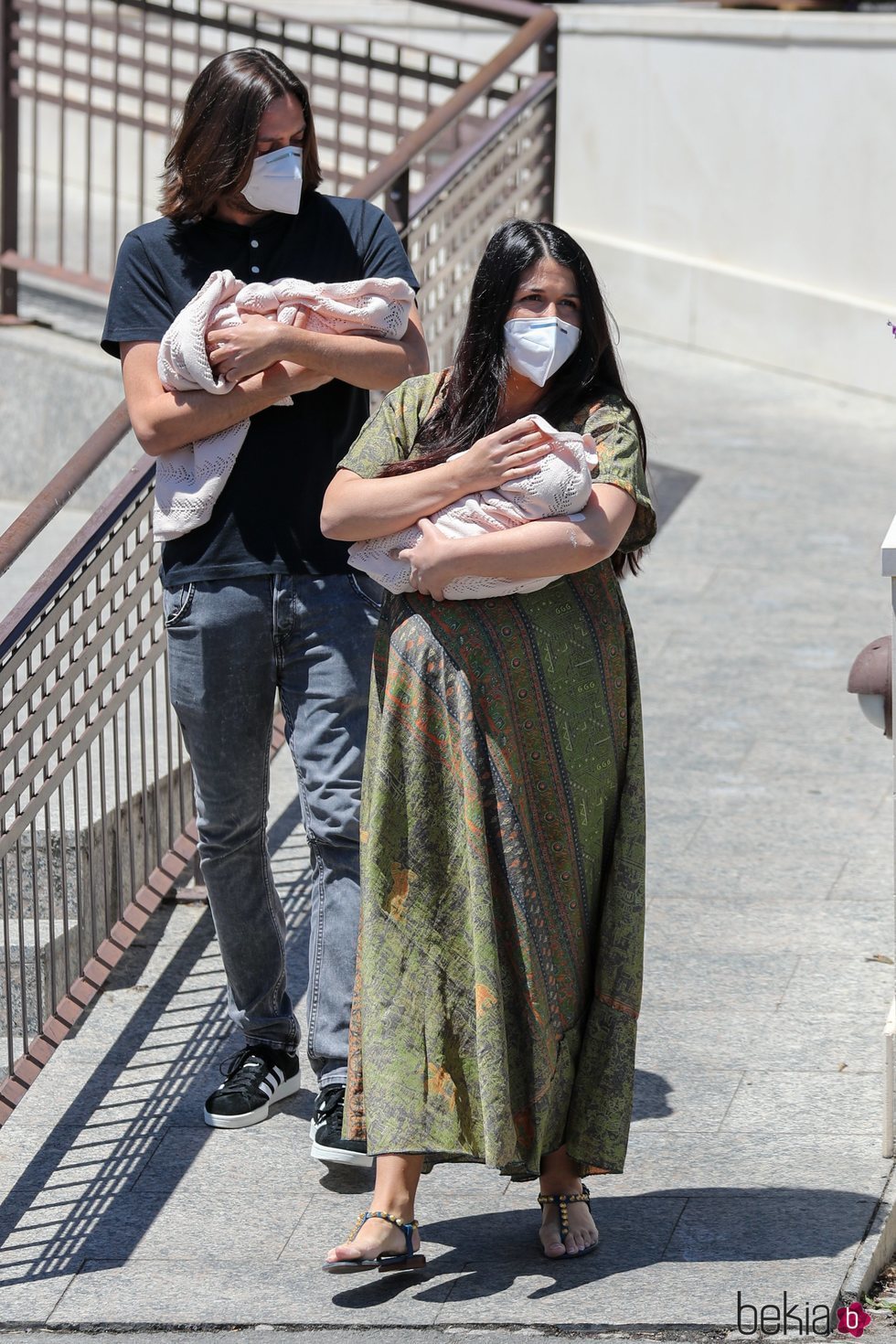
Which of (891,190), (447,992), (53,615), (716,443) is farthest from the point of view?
(891,190)

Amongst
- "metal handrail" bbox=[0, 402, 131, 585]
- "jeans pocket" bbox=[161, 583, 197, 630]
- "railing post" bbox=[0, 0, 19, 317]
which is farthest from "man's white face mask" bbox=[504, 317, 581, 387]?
"railing post" bbox=[0, 0, 19, 317]

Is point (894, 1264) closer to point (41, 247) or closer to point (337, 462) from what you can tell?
point (337, 462)

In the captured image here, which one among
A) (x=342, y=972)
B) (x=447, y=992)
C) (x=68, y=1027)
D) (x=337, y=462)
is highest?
(x=337, y=462)

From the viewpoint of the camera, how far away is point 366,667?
385 cm

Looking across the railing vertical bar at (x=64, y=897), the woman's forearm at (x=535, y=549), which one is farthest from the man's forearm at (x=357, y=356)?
the railing vertical bar at (x=64, y=897)

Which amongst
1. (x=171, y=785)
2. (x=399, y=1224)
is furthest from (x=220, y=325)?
(x=399, y=1224)

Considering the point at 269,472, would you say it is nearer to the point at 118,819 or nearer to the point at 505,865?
the point at 505,865

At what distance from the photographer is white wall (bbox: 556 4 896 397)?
33.2ft

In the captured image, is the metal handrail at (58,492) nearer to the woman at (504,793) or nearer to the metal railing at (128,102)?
the woman at (504,793)

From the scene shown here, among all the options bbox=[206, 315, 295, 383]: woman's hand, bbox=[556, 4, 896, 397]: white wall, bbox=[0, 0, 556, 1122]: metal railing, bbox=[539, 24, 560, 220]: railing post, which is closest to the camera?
bbox=[206, 315, 295, 383]: woman's hand

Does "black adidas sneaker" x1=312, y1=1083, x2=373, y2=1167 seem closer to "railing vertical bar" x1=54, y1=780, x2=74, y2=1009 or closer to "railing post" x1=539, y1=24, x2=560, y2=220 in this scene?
"railing vertical bar" x1=54, y1=780, x2=74, y2=1009

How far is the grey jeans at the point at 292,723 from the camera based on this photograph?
3781 mm

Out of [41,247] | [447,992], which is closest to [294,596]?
[447,992]

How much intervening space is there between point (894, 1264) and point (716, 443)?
608cm
